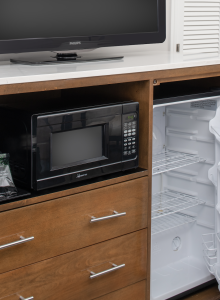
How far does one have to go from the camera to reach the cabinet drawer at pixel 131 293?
1706mm

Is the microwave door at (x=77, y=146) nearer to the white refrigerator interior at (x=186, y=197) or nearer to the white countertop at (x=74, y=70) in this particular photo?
the white countertop at (x=74, y=70)

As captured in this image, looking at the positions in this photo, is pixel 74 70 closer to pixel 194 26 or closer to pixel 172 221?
pixel 172 221

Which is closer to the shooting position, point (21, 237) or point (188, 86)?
point (21, 237)

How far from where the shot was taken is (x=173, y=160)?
2150mm

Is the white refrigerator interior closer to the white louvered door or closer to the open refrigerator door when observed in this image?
the open refrigerator door

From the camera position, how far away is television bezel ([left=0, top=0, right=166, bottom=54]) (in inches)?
63.9

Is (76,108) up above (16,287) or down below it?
above

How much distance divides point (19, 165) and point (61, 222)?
0.24 meters

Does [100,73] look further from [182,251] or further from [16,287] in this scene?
[182,251]

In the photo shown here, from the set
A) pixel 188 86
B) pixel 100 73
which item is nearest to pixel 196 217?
pixel 188 86

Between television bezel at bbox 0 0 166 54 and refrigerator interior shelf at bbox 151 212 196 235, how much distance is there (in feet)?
2.95

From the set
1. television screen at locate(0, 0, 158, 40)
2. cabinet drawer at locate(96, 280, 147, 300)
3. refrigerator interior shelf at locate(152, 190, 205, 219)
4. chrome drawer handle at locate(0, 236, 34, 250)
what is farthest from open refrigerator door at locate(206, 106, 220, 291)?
chrome drawer handle at locate(0, 236, 34, 250)

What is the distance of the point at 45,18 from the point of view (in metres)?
1.68

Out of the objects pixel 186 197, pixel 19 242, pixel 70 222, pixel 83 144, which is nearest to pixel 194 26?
pixel 186 197
